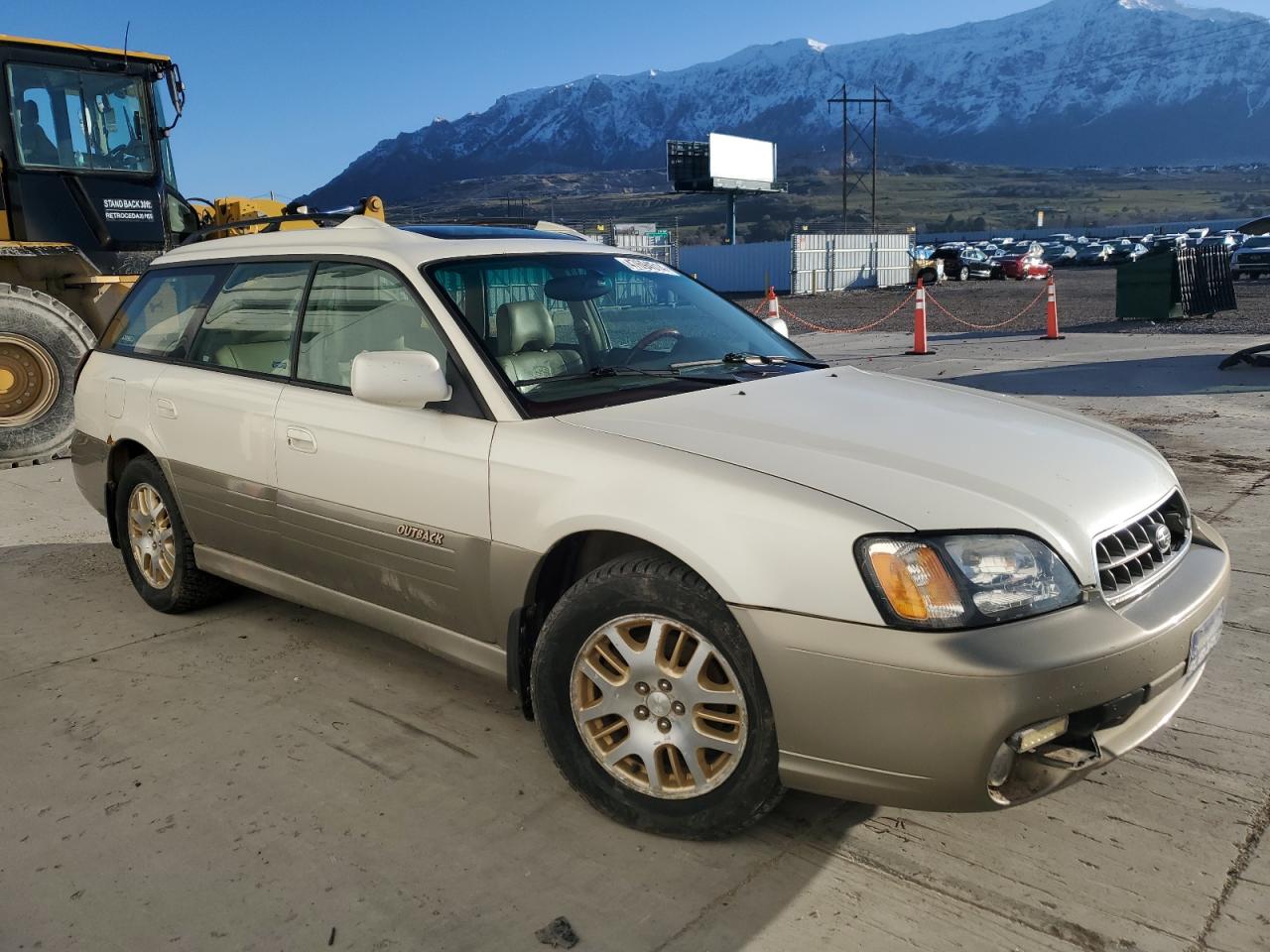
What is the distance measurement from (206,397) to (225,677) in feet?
3.57

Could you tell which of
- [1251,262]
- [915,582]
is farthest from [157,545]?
[1251,262]

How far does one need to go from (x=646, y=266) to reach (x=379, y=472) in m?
1.44

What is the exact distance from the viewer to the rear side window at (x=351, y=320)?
3.54 meters

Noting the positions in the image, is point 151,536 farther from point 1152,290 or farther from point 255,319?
point 1152,290

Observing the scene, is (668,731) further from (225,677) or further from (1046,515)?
(225,677)

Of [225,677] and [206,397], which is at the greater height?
[206,397]

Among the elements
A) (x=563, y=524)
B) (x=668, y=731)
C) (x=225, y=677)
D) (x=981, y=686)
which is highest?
(x=563, y=524)

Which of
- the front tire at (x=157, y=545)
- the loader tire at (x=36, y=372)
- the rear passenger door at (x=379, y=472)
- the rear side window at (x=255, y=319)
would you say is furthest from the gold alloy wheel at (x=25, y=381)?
the rear passenger door at (x=379, y=472)

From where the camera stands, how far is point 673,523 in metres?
2.66

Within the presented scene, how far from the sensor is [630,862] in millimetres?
2723

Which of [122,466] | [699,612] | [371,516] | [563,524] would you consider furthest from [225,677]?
[699,612]

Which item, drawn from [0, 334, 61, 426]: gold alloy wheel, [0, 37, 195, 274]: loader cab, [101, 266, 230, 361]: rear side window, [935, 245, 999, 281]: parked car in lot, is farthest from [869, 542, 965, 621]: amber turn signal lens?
[935, 245, 999, 281]: parked car in lot

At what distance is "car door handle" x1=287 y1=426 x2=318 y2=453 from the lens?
3665mm

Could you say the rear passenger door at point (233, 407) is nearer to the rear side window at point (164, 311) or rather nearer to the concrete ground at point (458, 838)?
the rear side window at point (164, 311)
